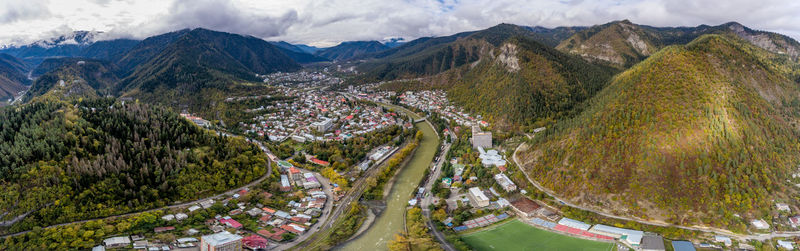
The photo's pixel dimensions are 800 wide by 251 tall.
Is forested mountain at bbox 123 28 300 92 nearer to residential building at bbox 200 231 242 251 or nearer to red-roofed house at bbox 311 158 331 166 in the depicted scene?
red-roofed house at bbox 311 158 331 166

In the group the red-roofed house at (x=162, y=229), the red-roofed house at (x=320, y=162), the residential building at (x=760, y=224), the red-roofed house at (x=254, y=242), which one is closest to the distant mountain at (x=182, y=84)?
the red-roofed house at (x=320, y=162)

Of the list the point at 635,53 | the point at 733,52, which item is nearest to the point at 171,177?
the point at 733,52

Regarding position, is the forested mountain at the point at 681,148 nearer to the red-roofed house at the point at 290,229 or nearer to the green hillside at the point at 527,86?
the green hillside at the point at 527,86

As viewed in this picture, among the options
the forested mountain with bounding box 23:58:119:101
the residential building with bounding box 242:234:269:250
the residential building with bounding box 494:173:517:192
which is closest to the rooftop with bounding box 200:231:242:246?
the residential building with bounding box 242:234:269:250

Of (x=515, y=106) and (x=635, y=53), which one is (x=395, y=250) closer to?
(x=515, y=106)

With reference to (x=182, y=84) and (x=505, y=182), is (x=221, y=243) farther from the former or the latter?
(x=182, y=84)

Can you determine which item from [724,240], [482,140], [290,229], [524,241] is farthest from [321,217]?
[724,240]
